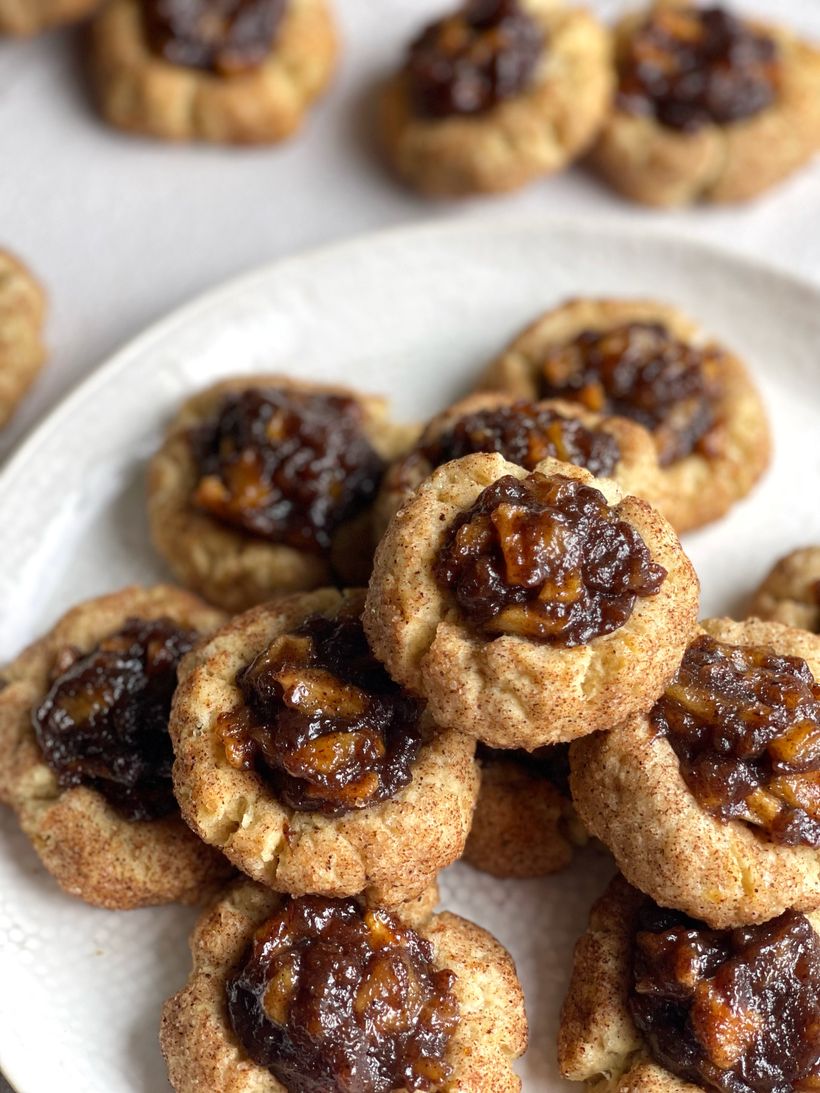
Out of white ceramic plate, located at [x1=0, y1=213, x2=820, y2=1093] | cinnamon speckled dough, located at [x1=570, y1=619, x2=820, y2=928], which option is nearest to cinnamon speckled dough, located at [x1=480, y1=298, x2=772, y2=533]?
white ceramic plate, located at [x1=0, y1=213, x2=820, y2=1093]

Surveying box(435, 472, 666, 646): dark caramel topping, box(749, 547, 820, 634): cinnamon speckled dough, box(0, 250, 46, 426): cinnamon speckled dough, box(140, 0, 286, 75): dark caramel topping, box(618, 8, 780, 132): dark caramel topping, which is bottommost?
box(749, 547, 820, 634): cinnamon speckled dough

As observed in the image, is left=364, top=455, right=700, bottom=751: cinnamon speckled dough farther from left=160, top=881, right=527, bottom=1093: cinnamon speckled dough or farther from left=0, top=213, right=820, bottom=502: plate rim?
left=0, top=213, right=820, bottom=502: plate rim

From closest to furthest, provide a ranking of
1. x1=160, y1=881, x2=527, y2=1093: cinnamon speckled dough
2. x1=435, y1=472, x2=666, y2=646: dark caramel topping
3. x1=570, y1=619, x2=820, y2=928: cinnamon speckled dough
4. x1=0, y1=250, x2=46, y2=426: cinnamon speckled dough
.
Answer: x1=435, y1=472, x2=666, y2=646: dark caramel topping → x1=570, y1=619, x2=820, y2=928: cinnamon speckled dough → x1=160, y1=881, x2=527, y2=1093: cinnamon speckled dough → x1=0, y1=250, x2=46, y2=426: cinnamon speckled dough

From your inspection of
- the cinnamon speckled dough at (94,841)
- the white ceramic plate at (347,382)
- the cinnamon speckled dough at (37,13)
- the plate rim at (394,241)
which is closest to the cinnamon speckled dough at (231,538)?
the white ceramic plate at (347,382)

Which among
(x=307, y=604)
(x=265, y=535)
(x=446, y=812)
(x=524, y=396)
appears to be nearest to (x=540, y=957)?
(x=446, y=812)

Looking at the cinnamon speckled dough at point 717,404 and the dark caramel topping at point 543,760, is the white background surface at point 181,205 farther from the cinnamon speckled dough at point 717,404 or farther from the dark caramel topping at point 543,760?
the dark caramel topping at point 543,760

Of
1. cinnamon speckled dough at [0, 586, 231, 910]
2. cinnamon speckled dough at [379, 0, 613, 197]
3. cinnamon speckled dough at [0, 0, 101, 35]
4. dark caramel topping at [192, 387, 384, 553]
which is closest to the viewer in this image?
cinnamon speckled dough at [0, 586, 231, 910]
